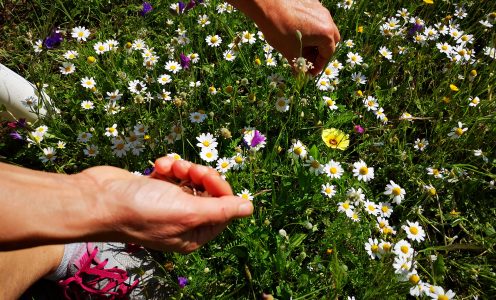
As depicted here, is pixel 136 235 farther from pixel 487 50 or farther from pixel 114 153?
pixel 487 50

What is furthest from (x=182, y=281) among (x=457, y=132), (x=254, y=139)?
(x=457, y=132)

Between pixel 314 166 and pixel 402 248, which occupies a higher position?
pixel 314 166

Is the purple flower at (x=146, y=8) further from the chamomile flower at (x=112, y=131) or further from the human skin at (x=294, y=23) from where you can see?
the human skin at (x=294, y=23)

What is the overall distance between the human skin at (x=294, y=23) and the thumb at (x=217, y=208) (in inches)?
25.5

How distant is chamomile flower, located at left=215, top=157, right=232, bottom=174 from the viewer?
1868mm

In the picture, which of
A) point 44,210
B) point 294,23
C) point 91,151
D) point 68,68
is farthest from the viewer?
point 68,68

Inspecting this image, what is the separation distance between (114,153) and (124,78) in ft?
1.34

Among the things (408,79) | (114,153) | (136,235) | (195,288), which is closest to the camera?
(136,235)


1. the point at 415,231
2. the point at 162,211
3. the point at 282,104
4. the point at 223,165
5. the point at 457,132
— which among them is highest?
the point at 162,211

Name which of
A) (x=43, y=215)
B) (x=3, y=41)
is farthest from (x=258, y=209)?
(x=3, y=41)

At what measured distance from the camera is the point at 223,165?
1884 millimetres

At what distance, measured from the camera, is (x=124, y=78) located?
215 centimetres

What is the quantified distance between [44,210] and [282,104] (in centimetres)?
133

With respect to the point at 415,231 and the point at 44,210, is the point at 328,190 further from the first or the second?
the point at 44,210
